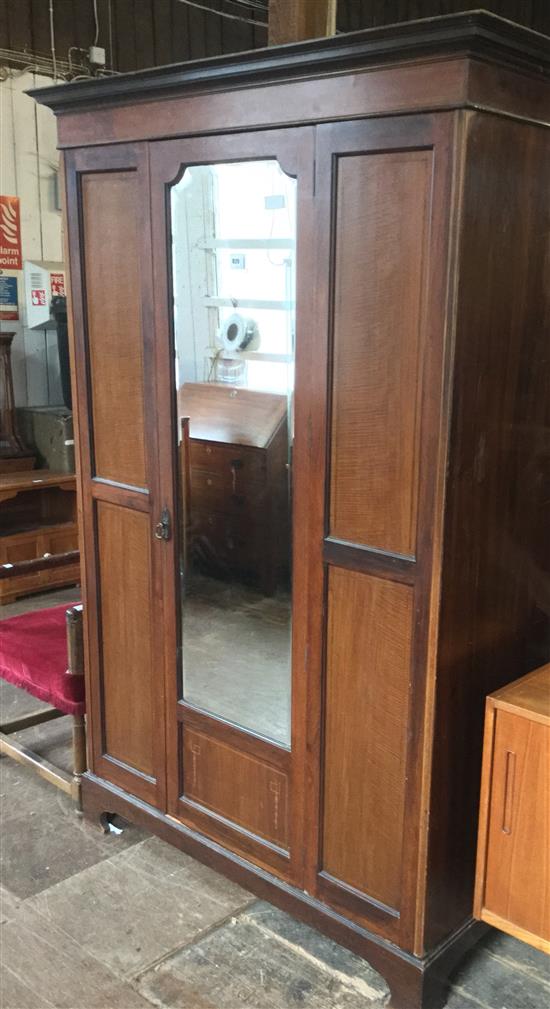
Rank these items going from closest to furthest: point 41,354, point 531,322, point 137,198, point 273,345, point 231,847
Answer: point 531,322
point 273,345
point 137,198
point 231,847
point 41,354

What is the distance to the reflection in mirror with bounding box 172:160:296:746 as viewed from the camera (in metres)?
1.87

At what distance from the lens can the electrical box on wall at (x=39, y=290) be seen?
16.0ft

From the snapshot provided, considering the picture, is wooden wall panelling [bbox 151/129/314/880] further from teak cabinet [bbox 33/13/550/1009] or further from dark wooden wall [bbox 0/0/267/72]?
dark wooden wall [bbox 0/0/267/72]

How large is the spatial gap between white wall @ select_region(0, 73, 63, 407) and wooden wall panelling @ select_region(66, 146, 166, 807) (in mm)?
2840

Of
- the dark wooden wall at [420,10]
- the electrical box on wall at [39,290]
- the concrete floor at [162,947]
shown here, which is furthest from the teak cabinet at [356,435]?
the dark wooden wall at [420,10]

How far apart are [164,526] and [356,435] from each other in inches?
24.3

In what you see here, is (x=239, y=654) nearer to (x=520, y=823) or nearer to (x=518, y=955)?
(x=520, y=823)

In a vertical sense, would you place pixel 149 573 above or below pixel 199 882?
above

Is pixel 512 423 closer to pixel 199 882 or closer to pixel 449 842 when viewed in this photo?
pixel 449 842

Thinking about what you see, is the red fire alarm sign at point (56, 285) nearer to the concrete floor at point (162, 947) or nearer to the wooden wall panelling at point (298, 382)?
the wooden wall panelling at point (298, 382)

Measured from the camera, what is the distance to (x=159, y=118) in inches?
77.0

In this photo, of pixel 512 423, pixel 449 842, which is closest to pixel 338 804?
pixel 449 842

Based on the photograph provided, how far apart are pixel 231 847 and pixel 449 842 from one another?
591 mm

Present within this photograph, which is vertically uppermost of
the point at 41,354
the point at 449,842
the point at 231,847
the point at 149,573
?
the point at 41,354
